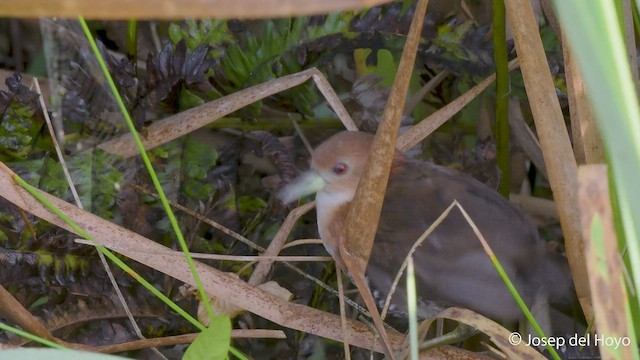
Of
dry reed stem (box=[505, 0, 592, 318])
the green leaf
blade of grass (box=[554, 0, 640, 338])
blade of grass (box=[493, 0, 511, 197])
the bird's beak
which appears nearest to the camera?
blade of grass (box=[554, 0, 640, 338])

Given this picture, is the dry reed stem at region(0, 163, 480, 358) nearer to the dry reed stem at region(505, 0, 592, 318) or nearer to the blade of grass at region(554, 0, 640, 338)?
the dry reed stem at region(505, 0, 592, 318)

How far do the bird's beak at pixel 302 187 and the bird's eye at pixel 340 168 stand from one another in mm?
53

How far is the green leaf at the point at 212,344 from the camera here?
3.91 ft

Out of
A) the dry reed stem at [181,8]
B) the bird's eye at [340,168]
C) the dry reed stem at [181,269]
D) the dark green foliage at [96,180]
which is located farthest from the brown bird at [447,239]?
the dry reed stem at [181,8]

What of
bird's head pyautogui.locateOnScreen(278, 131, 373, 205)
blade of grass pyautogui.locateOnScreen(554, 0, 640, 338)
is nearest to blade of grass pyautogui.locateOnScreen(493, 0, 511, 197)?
bird's head pyautogui.locateOnScreen(278, 131, 373, 205)

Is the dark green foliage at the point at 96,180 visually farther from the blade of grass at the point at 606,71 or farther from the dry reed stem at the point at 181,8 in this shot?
the blade of grass at the point at 606,71

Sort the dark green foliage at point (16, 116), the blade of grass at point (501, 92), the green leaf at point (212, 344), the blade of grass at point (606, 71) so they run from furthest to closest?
the blade of grass at point (501, 92), the dark green foliage at point (16, 116), the green leaf at point (212, 344), the blade of grass at point (606, 71)

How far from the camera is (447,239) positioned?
1.81 metres

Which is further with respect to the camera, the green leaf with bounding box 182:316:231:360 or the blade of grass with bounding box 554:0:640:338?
the green leaf with bounding box 182:316:231:360

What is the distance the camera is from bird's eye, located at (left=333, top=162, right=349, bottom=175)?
1.96m

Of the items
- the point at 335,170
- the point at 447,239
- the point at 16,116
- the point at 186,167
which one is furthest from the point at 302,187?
the point at 16,116

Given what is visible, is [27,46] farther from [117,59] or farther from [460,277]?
[460,277]

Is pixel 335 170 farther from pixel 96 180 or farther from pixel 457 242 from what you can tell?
pixel 96 180

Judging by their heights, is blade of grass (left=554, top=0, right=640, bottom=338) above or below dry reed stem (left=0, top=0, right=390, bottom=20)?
below
